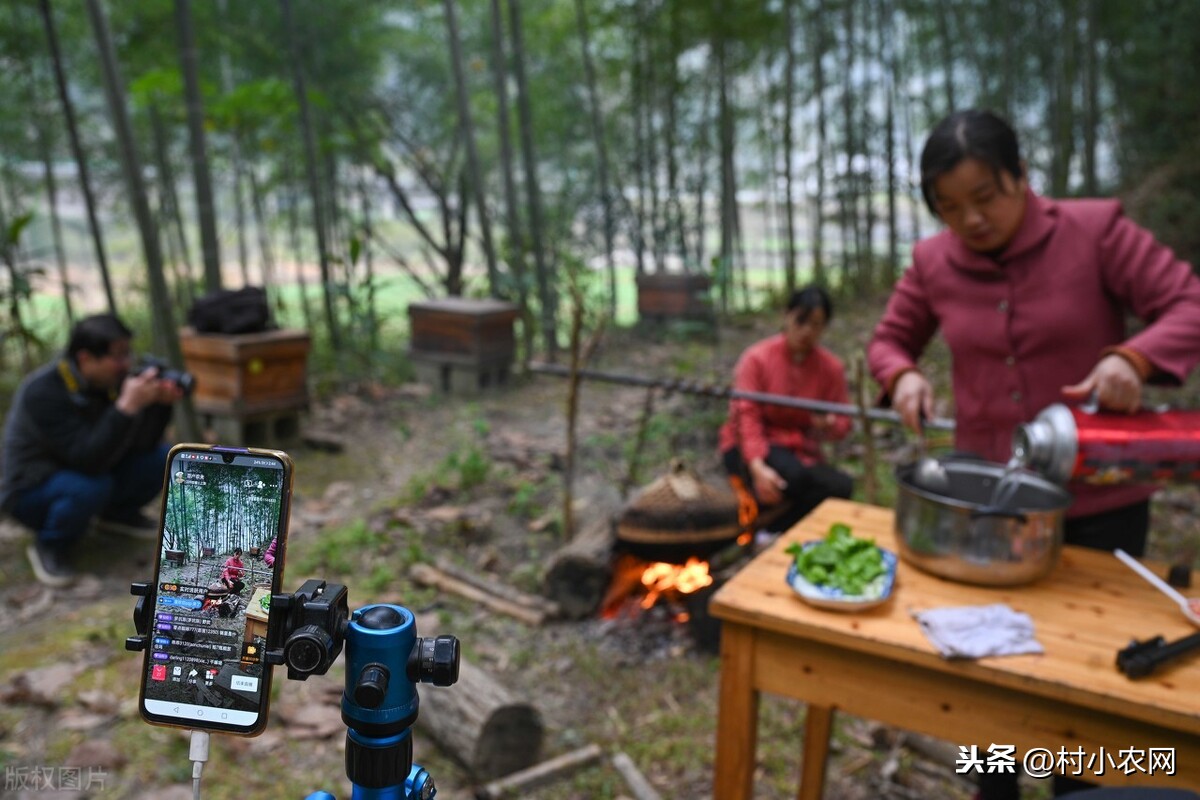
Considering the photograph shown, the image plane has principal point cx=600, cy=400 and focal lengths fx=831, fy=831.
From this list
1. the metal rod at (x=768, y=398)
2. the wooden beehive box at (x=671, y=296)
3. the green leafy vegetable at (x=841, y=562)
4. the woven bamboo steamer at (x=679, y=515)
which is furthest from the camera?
the wooden beehive box at (x=671, y=296)

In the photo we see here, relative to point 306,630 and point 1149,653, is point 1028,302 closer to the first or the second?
point 1149,653

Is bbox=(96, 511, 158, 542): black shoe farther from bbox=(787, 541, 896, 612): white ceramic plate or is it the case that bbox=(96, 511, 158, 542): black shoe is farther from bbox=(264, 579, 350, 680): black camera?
bbox=(264, 579, 350, 680): black camera

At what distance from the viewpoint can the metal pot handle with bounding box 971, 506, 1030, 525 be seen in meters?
1.74

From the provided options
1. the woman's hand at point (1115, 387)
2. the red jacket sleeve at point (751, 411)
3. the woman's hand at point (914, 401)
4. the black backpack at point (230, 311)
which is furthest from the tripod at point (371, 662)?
the black backpack at point (230, 311)

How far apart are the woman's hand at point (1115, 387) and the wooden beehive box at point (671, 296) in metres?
8.29

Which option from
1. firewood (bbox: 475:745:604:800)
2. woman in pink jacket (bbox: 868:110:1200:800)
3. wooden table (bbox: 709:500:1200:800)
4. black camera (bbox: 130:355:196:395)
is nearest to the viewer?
wooden table (bbox: 709:500:1200:800)

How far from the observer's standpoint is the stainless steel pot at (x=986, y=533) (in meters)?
1.78

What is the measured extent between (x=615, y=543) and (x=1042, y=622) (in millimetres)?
2424

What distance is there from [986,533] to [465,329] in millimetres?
6371

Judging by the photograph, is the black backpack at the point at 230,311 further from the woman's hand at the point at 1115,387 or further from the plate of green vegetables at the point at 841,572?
the woman's hand at the point at 1115,387

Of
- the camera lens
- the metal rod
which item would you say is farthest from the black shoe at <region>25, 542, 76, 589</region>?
the camera lens

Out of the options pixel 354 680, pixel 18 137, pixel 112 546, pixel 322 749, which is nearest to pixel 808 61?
pixel 18 137

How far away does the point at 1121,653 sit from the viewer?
1547 mm

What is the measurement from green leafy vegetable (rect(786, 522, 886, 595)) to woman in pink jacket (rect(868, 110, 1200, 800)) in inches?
17.6
